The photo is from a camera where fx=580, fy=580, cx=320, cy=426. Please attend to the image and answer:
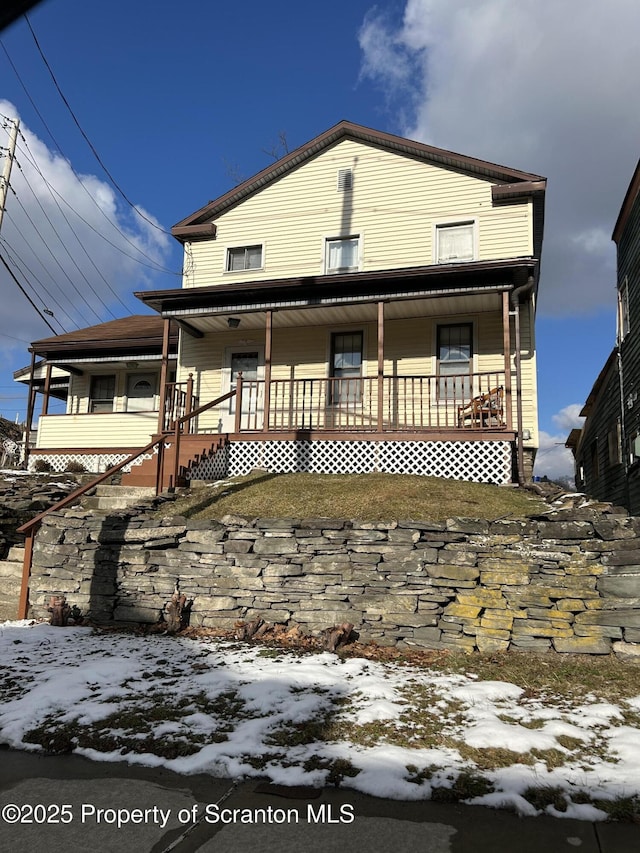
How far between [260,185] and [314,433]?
7.56 meters

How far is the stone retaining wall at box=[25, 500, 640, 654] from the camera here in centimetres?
554

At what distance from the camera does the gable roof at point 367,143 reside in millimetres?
12914

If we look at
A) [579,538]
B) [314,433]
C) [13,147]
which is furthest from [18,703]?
[13,147]

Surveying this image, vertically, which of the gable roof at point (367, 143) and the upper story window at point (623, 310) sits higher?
the gable roof at point (367, 143)

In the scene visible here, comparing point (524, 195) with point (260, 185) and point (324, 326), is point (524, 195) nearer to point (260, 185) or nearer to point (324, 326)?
point (324, 326)

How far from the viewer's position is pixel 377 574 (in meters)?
6.19

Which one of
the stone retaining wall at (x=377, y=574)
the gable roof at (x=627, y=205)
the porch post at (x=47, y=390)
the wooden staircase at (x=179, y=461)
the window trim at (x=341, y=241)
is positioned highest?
the gable roof at (x=627, y=205)

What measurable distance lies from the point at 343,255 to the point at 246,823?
12898 millimetres

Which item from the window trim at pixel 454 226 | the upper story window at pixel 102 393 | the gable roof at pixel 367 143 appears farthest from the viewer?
the upper story window at pixel 102 393

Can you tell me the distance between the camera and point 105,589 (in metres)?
7.14

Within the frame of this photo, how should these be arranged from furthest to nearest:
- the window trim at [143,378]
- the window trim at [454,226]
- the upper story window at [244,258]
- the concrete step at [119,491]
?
the window trim at [143,378], the upper story window at [244,258], the window trim at [454,226], the concrete step at [119,491]

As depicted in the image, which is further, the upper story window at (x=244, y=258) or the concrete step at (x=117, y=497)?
the upper story window at (x=244, y=258)

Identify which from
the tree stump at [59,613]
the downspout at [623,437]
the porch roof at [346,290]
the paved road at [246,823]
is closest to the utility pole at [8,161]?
the porch roof at [346,290]

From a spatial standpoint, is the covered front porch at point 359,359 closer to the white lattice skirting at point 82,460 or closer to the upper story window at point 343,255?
the upper story window at point 343,255
